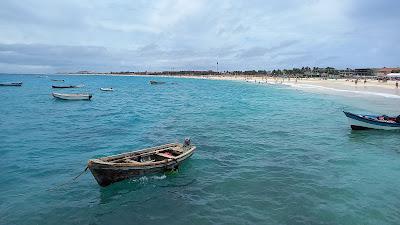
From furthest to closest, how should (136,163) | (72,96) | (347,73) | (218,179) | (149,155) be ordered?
(347,73), (72,96), (149,155), (218,179), (136,163)

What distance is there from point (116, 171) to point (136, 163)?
909 mm

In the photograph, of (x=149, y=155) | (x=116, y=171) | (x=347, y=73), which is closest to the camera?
(x=116, y=171)

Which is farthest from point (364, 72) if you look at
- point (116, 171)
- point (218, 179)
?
point (116, 171)

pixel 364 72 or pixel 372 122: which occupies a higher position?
→ pixel 364 72

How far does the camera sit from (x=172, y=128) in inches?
1169

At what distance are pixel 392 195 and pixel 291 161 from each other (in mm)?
5521

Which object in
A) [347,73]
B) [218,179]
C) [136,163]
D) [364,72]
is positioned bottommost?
[218,179]

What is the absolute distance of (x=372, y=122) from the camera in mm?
26688

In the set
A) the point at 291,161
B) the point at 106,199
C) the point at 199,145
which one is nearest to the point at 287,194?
the point at 291,161

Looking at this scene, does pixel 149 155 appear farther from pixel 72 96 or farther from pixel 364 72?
pixel 364 72

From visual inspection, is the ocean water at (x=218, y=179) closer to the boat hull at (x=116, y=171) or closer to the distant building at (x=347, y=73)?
the boat hull at (x=116, y=171)

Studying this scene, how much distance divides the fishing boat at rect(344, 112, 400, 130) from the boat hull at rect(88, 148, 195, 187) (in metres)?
17.5

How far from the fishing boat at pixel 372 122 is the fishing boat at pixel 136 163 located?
15255 mm

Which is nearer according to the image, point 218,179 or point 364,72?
point 218,179
